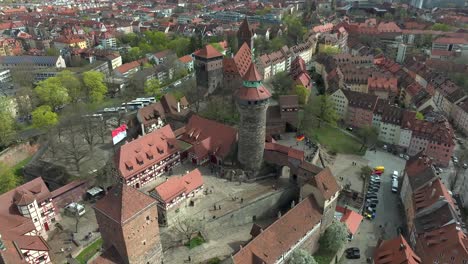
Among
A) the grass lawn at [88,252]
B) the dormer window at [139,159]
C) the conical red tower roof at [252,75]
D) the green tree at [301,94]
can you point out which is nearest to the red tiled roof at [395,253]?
the conical red tower roof at [252,75]

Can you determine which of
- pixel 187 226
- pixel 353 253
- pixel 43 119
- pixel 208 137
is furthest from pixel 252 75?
pixel 43 119

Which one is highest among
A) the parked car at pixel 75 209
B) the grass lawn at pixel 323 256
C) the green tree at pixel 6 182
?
the green tree at pixel 6 182

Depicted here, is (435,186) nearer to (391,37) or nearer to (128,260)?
(128,260)

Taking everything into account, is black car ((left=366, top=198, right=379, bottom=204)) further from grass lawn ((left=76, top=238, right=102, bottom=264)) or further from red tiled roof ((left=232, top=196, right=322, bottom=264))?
grass lawn ((left=76, top=238, right=102, bottom=264))

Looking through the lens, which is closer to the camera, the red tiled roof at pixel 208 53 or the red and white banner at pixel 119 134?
the red and white banner at pixel 119 134

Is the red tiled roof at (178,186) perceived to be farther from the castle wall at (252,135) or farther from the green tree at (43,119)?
the green tree at (43,119)

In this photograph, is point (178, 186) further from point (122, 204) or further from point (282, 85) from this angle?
point (282, 85)
